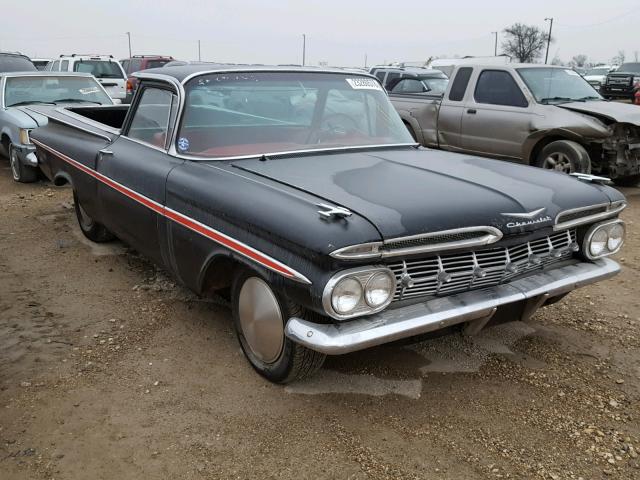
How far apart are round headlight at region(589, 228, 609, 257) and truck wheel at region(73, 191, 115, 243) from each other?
399 centimetres

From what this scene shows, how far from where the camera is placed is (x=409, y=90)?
9891 mm

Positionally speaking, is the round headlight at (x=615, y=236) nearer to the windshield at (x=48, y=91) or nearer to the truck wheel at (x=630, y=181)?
the truck wheel at (x=630, y=181)

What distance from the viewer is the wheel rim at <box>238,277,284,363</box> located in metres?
2.99

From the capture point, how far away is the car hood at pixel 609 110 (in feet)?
24.2

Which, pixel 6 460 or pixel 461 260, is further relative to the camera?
pixel 461 260

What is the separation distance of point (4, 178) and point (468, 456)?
323 inches

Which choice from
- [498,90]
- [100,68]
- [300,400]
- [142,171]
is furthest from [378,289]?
[100,68]

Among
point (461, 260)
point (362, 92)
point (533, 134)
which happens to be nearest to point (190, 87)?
point (362, 92)

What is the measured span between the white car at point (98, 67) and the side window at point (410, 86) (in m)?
7.63

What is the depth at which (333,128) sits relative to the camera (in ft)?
13.2

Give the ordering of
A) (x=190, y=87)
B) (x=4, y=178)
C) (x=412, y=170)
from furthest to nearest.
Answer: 1. (x=4, y=178)
2. (x=190, y=87)
3. (x=412, y=170)

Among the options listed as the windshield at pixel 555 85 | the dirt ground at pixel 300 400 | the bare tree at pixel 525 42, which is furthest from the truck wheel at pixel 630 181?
the bare tree at pixel 525 42

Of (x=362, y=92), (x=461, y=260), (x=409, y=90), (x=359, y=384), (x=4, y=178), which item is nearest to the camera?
(x=461, y=260)

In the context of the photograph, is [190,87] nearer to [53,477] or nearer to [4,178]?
[53,477]
